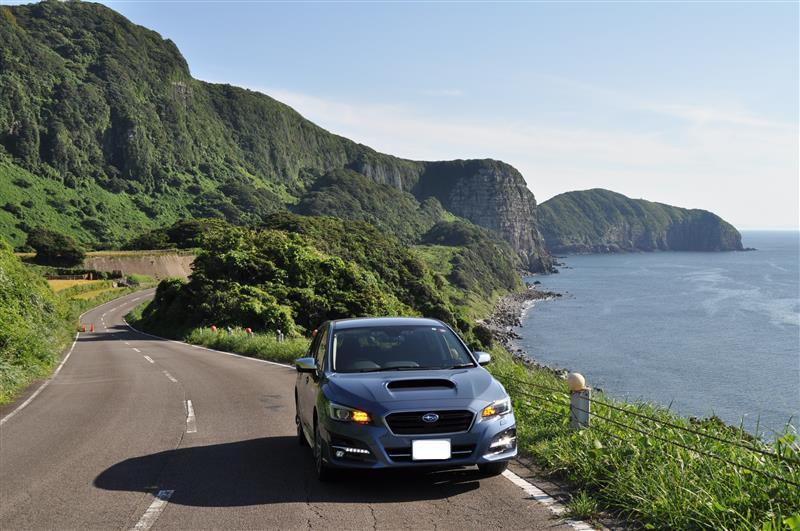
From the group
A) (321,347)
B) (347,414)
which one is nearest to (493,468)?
(347,414)

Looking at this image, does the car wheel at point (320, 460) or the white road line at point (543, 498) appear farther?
the car wheel at point (320, 460)

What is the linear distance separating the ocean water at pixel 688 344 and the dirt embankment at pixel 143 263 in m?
51.3

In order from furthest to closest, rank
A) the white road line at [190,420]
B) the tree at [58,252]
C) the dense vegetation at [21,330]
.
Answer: the tree at [58,252] < the dense vegetation at [21,330] < the white road line at [190,420]

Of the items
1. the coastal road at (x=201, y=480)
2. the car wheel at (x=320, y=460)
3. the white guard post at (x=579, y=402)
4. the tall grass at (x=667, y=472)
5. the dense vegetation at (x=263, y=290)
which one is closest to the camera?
the tall grass at (x=667, y=472)

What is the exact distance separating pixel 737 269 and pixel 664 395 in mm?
166405

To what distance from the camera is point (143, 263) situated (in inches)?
3750

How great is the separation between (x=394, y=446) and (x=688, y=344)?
258 ft

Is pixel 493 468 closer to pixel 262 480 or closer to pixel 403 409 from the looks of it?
pixel 403 409

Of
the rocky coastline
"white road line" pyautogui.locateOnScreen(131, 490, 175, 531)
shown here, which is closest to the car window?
"white road line" pyautogui.locateOnScreen(131, 490, 175, 531)

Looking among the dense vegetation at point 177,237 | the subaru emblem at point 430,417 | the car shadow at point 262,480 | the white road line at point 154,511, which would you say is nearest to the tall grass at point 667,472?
the car shadow at point 262,480

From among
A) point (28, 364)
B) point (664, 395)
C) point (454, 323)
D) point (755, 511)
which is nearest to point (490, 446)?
point (755, 511)

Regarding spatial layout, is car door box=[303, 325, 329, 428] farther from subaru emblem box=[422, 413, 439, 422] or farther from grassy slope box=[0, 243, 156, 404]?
grassy slope box=[0, 243, 156, 404]

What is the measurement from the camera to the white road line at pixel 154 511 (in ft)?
18.9

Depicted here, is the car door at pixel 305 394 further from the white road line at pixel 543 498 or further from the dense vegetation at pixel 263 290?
the dense vegetation at pixel 263 290
